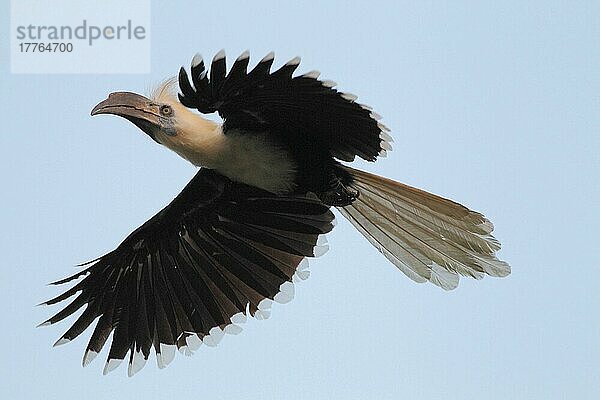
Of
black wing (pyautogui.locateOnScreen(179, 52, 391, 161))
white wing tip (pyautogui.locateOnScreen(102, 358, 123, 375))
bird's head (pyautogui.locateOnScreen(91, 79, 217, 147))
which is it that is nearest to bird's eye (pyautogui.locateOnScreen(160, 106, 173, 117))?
bird's head (pyautogui.locateOnScreen(91, 79, 217, 147))

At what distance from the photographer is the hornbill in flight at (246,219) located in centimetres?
351

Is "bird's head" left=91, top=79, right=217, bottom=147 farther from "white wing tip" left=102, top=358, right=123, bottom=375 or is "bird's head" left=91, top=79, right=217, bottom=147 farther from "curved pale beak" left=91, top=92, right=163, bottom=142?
"white wing tip" left=102, top=358, right=123, bottom=375

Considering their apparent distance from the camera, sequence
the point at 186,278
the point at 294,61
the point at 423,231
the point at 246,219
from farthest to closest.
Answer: the point at 186,278 < the point at 246,219 < the point at 423,231 < the point at 294,61

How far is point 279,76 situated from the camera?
10.7 ft

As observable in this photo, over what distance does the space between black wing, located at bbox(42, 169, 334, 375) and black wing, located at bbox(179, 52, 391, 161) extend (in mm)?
685

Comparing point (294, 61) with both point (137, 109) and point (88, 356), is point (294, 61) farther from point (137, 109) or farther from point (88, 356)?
point (88, 356)

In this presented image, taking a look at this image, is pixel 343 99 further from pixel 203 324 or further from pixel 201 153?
pixel 203 324

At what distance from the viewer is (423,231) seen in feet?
13.5

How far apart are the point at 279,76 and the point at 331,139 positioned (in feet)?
1.63

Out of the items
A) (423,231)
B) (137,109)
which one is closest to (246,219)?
(423,231)

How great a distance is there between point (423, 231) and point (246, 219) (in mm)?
757

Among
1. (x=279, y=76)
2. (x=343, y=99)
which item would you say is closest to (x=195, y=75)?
(x=279, y=76)

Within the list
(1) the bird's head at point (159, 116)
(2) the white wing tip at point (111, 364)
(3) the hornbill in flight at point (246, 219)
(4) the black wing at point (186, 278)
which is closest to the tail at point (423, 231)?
(3) the hornbill in flight at point (246, 219)

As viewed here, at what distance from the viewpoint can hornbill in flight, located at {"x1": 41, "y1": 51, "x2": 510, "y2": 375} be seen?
11.5ft
